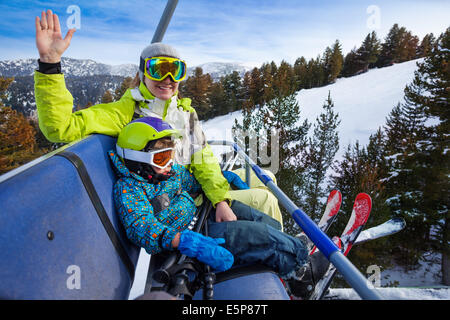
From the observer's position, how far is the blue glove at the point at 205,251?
1.51 m

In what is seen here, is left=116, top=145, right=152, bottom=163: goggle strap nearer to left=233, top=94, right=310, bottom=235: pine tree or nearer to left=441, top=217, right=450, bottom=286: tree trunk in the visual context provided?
left=233, top=94, right=310, bottom=235: pine tree

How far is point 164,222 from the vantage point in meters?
1.84

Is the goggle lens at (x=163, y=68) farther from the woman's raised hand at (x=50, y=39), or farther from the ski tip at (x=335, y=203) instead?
the ski tip at (x=335, y=203)

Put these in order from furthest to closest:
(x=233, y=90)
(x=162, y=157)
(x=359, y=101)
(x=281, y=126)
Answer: (x=359, y=101), (x=233, y=90), (x=281, y=126), (x=162, y=157)

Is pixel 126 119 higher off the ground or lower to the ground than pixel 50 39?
lower

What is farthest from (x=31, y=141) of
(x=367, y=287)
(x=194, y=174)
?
(x=367, y=287)

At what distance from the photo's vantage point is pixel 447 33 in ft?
49.4

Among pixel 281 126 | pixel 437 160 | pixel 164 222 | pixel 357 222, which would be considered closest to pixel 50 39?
pixel 164 222

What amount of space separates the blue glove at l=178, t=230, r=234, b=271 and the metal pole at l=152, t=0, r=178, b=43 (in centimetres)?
266

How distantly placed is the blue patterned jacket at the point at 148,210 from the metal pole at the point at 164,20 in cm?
203

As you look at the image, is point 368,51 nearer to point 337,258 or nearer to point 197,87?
point 197,87

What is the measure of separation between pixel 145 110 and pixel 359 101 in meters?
56.8

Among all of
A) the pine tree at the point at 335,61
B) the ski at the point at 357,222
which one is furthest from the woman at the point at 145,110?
the pine tree at the point at 335,61

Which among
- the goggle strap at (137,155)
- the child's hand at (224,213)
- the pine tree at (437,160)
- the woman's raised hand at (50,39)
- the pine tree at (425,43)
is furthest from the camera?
the pine tree at (425,43)
